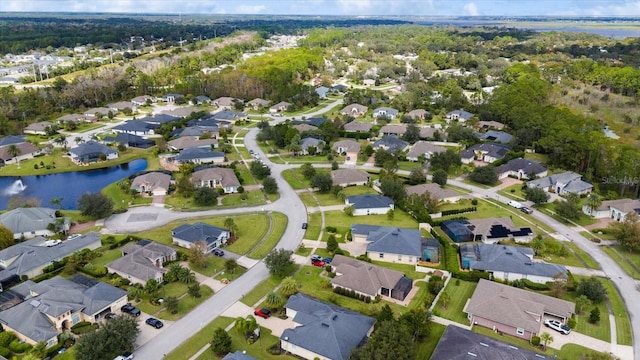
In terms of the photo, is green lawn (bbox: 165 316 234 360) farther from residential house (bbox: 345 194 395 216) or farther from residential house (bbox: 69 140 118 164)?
residential house (bbox: 69 140 118 164)

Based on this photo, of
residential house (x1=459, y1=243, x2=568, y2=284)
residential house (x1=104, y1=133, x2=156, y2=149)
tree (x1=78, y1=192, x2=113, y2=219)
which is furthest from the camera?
residential house (x1=104, y1=133, x2=156, y2=149)

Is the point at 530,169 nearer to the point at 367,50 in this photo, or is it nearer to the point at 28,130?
the point at 28,130

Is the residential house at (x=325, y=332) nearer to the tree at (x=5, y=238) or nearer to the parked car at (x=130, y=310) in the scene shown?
the parked car at (x=130, y=310)

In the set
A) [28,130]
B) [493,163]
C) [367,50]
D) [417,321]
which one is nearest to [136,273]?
[417,321]

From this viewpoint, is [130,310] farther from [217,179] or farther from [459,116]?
[459,116]

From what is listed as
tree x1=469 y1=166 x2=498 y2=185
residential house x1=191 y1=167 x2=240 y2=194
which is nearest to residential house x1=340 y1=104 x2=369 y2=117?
tree x1=469 y1=166 x2=498 y2=185

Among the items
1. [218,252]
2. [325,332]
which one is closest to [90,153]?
[218,252]

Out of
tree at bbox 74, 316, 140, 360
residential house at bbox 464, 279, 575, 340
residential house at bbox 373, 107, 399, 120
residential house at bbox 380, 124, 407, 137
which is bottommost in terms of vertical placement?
residential house at bbox 464, 279, 575, 340

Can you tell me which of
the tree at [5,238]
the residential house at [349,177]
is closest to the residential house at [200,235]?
the tree at [5,238]
